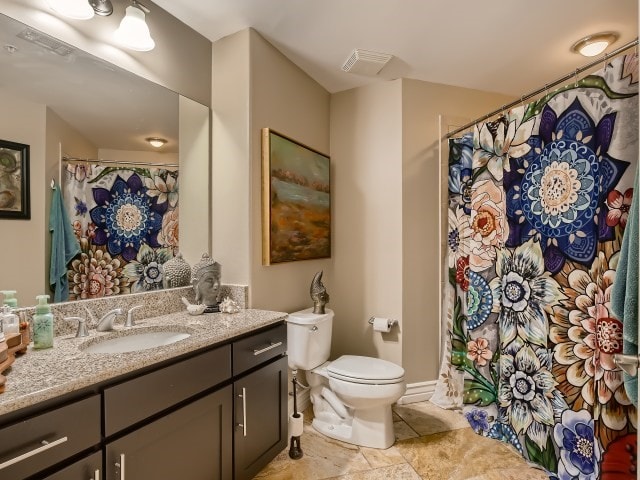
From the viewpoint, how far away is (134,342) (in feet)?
5.01

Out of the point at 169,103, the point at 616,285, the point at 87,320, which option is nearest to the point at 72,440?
the point at 87,320

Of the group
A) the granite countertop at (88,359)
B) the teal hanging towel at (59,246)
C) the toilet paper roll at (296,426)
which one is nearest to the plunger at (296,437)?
the toilet paper roll at (296,426)

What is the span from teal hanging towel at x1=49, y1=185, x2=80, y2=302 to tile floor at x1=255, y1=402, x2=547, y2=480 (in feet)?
4.15

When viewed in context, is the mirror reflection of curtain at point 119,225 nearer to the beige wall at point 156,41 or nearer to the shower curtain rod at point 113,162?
the shower curtain rod at point 113,162

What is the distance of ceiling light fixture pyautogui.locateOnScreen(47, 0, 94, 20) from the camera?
143 centimetres

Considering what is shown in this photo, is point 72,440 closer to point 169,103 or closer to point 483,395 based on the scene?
point 169,103

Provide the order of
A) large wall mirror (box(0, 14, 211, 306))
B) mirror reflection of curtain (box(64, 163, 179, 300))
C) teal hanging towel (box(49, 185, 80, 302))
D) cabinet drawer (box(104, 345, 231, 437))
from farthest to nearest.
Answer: mirror reflection of curtain (box(64, 163, 179, 300)) < teal hanging towel (box(49, 185, 80, 302)) < large wall mirror (box(0, 14, 211, 306)) < cabinet drawer (box(104, 345, 231, 437))

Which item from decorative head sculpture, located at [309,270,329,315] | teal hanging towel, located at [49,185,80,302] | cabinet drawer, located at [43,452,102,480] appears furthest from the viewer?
decorative head sculpture, located at [309,270,329,315]

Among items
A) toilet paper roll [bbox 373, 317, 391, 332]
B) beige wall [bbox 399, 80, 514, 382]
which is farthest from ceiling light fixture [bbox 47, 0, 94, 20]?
toilet paper roll [bbox 373, 317, 391, 332]

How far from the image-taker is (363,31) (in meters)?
2.05

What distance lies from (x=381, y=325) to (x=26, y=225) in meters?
2.07

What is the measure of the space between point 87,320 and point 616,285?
216 cm

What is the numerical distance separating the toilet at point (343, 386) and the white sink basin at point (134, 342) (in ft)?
2.41

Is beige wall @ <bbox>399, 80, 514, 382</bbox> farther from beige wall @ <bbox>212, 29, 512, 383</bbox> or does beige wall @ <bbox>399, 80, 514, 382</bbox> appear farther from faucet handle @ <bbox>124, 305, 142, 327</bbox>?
faucet handle @ <bbox>124, 305, 142, 327</bbox>
